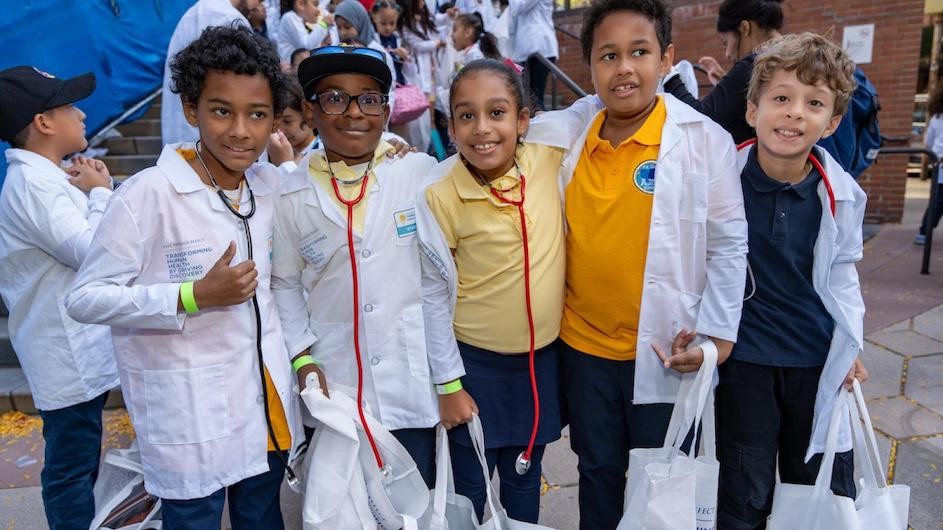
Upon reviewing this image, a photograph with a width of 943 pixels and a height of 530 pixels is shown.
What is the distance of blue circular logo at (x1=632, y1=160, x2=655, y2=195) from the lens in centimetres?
196

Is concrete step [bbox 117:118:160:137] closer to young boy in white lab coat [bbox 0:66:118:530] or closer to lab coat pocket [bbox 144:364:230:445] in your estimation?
young boy in white lab coat [bbox 0:66:118:530]

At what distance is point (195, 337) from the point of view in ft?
6.04

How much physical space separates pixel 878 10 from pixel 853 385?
7.18m

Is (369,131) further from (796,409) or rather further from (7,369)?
(7,369)

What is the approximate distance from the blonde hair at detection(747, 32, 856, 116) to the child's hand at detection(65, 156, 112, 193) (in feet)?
8.65

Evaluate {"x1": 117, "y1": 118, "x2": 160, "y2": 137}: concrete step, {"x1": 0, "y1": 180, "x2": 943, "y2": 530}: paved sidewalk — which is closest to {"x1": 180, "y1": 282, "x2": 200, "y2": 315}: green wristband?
{"x1": 0, "y1": 180, "x2": 943, "y2": 530}: paved sidewalk

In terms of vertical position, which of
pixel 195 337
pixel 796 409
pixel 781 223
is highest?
pixel 781 223

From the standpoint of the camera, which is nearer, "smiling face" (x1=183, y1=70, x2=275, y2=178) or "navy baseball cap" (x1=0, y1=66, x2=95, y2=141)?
"smiling face" (x1=183, y1=70, x2=275, y2=178)

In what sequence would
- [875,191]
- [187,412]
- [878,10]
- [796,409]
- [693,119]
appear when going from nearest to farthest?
[187,412] < [693,119] < [796,409] < [878,10] < [875,191]

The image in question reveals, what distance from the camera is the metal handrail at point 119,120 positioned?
230 inches

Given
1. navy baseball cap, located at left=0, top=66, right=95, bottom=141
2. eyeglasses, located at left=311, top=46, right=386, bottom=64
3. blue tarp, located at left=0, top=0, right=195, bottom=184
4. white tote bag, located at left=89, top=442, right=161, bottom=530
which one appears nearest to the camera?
eyeglasses, located at left=311, top=46, right=386, bottom=64

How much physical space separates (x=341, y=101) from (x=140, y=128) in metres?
5.36

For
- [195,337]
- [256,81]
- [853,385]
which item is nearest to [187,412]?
[195,337]

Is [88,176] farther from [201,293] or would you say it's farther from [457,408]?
[457,408]
